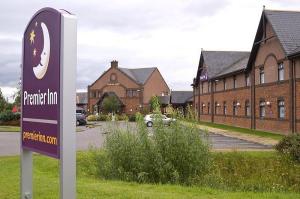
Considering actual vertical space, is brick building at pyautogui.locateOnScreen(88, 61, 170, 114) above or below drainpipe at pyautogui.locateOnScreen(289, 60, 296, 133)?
above

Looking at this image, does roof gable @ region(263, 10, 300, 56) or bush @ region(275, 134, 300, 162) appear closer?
bush @ region(275, 134, 300, 162)

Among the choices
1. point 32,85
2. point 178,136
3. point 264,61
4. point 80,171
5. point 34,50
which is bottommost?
point 80,171

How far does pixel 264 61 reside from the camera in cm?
3591

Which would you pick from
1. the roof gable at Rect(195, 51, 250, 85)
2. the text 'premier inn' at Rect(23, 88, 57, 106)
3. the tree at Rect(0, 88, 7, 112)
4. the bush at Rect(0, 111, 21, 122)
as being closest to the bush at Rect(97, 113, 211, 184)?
the text 'premier inn' at Rect(23, 88, 57, 106)

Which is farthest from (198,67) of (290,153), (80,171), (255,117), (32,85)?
(32,85)

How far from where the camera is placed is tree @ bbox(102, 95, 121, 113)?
80062 mm

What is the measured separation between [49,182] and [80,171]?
4.59 m

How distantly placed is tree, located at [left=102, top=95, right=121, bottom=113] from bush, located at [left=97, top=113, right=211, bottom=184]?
66.5 meters

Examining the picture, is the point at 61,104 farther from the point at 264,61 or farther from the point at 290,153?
the point at 264,61

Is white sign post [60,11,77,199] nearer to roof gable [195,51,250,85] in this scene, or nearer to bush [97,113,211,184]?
bush [97,113,211,184]

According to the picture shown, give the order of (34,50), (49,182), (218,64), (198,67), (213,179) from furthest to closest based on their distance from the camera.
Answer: (198,67) < (218,64) < (213,179) < (49,182) < (34,50)

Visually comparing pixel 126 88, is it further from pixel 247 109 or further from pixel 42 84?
pixel 42 84

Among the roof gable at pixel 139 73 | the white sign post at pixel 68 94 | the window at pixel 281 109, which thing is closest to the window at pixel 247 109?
the window at pixel 281 109

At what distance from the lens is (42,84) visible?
4684 millimetres
